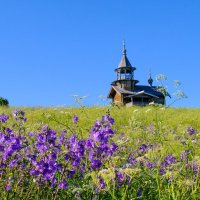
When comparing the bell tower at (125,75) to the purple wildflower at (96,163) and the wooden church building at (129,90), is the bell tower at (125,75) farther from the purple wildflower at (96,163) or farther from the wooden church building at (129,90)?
the purple wildflower at (96,163)

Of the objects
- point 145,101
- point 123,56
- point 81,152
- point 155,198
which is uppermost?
point 123,56

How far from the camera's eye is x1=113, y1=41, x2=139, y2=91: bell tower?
74.8m

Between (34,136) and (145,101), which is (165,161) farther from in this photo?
(145,101)

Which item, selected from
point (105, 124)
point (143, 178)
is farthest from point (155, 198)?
point (105, 124)

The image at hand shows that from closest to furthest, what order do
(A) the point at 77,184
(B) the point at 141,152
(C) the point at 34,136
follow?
1. (A) the point at 77,184
2. (C) the point at 34,136
3. (B) the point at 141,152

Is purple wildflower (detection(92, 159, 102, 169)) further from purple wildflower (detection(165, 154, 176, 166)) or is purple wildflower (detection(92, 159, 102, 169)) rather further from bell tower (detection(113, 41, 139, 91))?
bell tower (detection(113, 41, 139, 91))

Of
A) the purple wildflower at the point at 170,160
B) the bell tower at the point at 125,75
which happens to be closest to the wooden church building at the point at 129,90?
the bell tower at the point at 125,75

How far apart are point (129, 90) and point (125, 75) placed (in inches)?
173

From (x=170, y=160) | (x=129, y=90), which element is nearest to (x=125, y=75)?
(x=129, y=90)

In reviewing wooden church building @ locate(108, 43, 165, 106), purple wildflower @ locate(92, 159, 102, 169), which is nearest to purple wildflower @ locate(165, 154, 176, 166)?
purple wildflower @ locate(92, 159, 102, 169)

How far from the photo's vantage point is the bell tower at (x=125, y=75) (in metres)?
74.8

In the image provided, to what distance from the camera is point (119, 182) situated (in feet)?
13.5

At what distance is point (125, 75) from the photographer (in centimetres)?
7731

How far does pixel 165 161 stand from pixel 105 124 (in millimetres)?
1960
